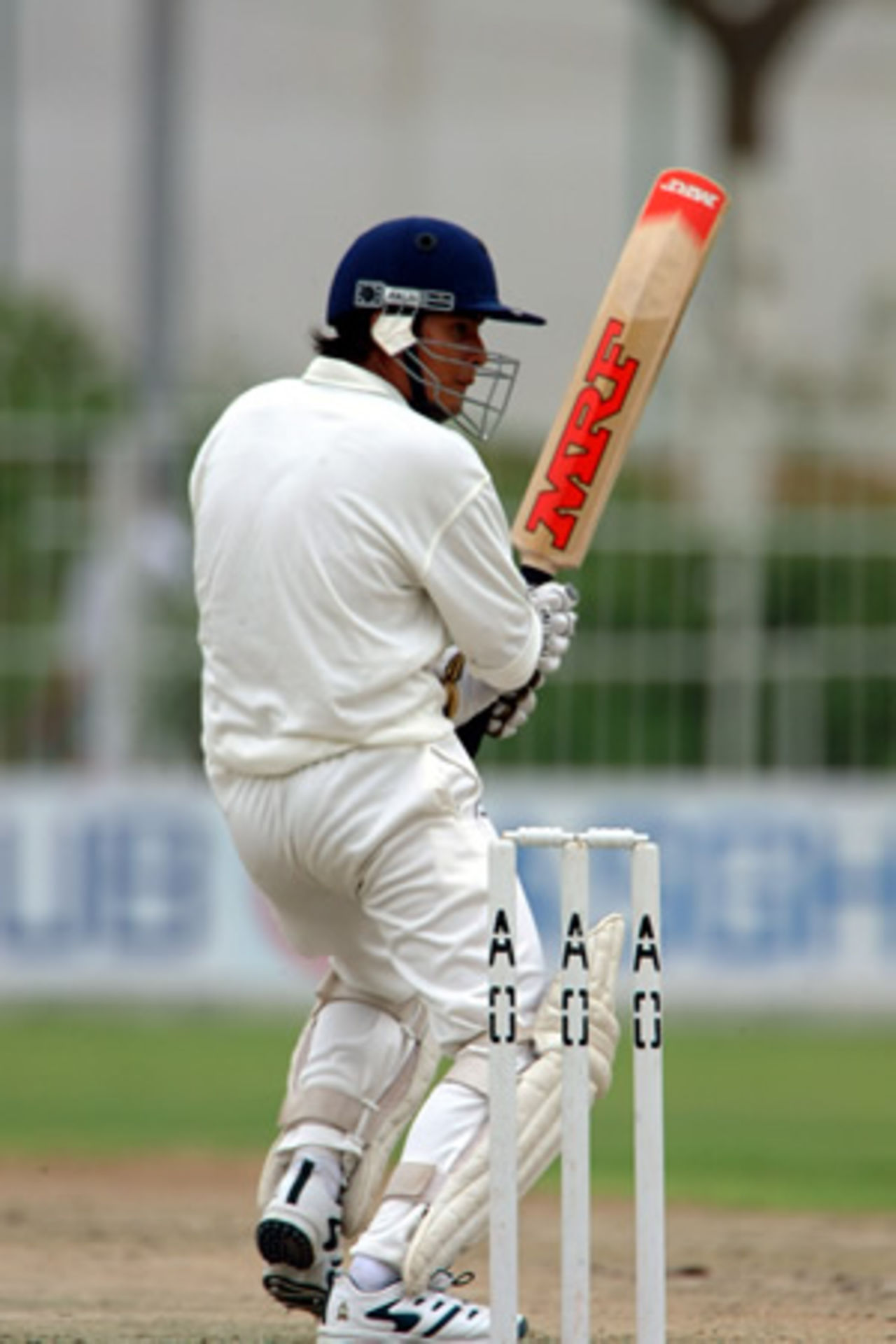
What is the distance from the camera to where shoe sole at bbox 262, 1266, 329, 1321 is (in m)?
5.42

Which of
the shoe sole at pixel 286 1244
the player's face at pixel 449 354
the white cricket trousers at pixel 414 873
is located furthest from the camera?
the player's face at pixel 449 354

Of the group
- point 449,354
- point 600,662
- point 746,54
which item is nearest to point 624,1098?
point 600,662

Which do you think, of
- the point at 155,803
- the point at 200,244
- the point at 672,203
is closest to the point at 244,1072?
the point at 155,803

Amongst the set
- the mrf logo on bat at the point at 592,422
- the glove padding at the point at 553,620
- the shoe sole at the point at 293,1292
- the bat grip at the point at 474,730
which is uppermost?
the mrf logo on bat at the point at 592,422

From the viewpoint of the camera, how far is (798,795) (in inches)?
552

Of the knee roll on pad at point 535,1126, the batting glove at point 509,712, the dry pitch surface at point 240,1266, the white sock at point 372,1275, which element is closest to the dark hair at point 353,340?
the batting glove at point 509,712

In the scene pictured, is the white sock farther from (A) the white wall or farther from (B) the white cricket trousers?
(A) the white wall

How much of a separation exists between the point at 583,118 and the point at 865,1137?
16076mm

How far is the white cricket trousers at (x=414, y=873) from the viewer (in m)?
5.17

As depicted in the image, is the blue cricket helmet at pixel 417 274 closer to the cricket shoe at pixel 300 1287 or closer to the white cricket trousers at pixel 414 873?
the white cricket trousers at pixel 414 873

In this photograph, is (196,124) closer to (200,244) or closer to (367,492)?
(200,244)

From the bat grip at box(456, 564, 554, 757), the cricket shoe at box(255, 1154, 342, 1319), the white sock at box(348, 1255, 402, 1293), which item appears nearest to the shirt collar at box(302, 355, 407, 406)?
the bat grip at box(456, 564, 554, 757)

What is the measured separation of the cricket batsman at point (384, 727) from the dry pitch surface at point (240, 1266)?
0.61 meters

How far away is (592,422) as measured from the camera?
5.90 metres
